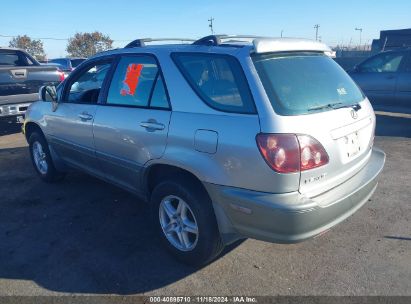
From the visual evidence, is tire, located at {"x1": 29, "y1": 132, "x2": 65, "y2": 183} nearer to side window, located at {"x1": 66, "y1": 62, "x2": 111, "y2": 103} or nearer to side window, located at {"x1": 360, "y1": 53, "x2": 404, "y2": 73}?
side window, located at {"x1": 66, "y1": 62, "x2": 111, "y2": 103}

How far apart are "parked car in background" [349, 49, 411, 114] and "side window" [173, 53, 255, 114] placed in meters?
6.75

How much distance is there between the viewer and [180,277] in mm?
2922

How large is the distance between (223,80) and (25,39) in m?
55.9

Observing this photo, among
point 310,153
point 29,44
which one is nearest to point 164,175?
point 310,153

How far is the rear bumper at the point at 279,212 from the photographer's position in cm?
238

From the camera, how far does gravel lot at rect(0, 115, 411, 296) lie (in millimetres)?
2789

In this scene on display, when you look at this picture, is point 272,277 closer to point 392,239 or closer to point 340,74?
point 392,239

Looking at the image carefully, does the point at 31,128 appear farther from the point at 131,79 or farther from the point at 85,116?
the point at 131,79

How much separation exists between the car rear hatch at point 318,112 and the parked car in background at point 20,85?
630 cm

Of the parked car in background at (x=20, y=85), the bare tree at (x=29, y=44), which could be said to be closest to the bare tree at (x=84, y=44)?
the bare tree at (x=29, y=44)

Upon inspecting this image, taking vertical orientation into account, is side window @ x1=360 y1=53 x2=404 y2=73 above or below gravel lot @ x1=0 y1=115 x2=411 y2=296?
above

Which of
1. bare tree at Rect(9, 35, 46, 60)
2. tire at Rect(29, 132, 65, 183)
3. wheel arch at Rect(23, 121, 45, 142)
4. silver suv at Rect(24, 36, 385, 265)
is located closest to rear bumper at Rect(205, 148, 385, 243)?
silver suv at Rect(24, 36, 385, 265)

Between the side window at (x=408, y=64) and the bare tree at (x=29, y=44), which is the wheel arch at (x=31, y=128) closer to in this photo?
the side window at (x=408, y=64)

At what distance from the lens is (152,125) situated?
3.05 m
